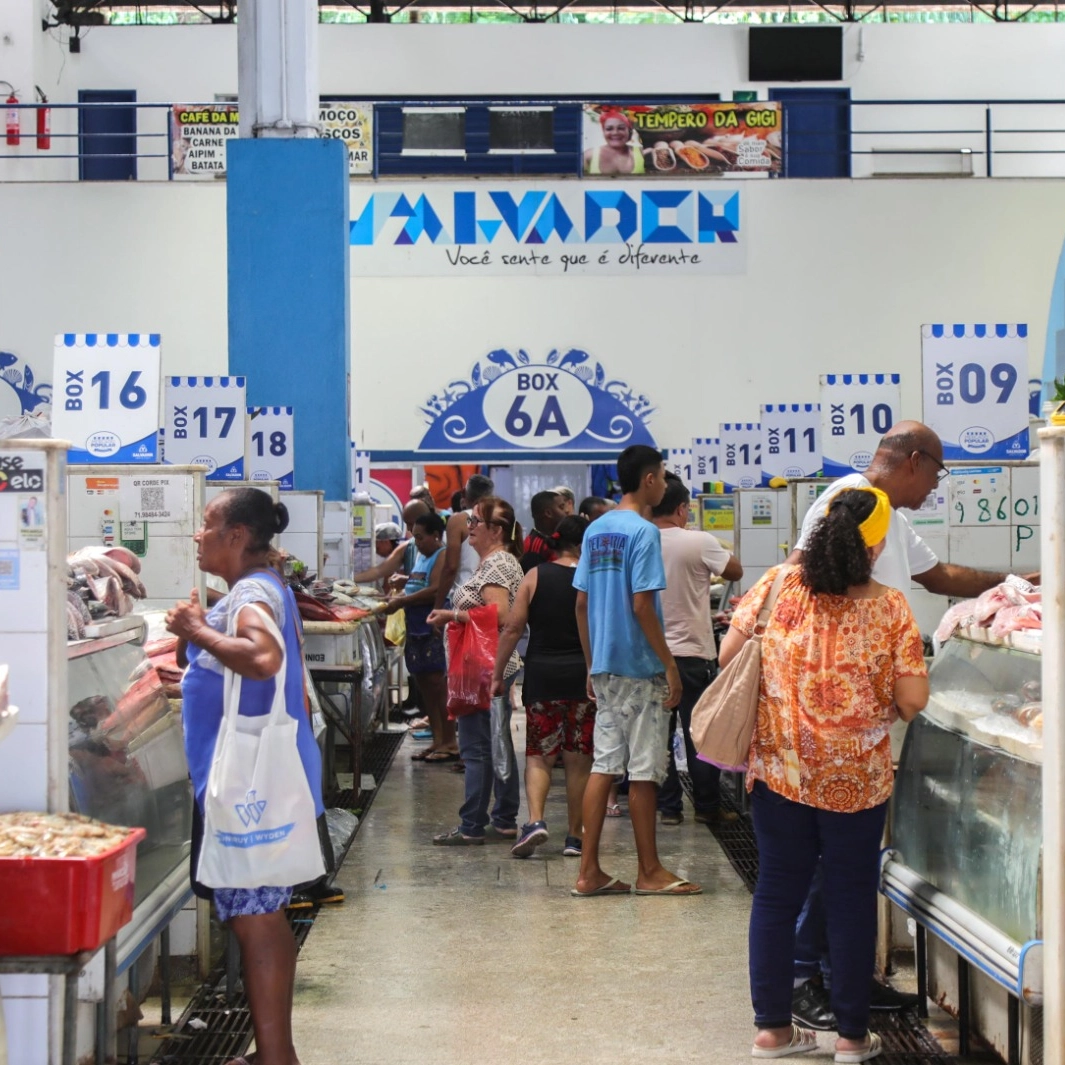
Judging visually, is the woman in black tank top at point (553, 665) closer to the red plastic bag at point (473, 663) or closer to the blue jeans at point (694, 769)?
the red plastic bag at point (473, 663)

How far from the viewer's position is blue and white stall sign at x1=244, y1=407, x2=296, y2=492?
9.03 m

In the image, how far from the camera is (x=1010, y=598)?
401cm

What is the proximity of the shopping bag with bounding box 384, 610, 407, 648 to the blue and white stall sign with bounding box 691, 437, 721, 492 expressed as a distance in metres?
4.34

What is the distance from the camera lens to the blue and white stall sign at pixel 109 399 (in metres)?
5.47

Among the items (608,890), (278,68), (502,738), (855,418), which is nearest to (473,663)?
(502,738)

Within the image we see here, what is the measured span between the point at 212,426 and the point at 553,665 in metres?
2.90

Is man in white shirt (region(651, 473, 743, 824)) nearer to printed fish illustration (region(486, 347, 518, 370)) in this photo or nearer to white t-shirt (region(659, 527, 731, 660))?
white t-shirt (region(659, 527, 731, 660))

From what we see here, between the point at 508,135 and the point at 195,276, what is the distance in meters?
3.96

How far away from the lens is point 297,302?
9.84 m

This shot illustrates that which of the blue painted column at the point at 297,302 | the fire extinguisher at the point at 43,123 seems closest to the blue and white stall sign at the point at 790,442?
the blue painted column at the point at 297,302

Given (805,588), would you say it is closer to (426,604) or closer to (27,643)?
(27,643)

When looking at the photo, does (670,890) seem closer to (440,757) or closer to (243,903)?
(243,903)

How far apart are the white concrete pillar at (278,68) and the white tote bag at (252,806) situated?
22.7ft

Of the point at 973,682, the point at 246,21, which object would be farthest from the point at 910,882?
the point at 246,21
